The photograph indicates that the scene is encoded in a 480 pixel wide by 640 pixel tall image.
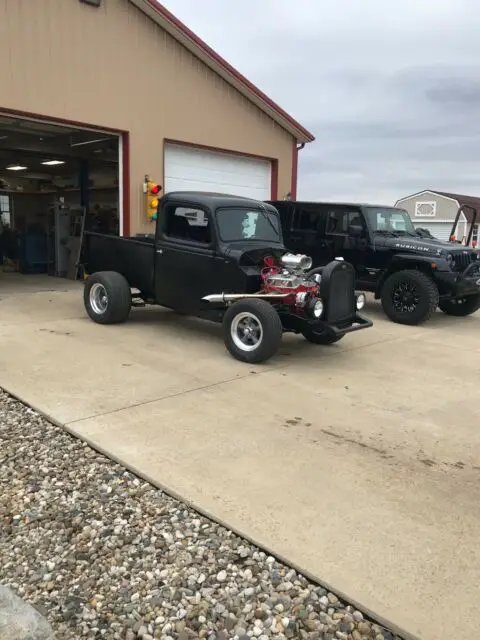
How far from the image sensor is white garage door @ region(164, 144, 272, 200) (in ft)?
38.1

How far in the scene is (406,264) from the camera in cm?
896

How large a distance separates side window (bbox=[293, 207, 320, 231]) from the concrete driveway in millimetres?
3167

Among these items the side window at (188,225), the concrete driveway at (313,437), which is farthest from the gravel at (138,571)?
the side window at (188,225)

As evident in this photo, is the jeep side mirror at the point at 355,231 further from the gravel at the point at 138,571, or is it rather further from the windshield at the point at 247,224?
the gravel at the point at 138,571

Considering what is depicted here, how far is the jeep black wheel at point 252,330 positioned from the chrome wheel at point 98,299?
234cm

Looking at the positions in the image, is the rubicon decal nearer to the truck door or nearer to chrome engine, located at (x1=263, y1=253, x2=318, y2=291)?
chrome engine, located at (x1=263, y1=253, x2=318, y2=291)

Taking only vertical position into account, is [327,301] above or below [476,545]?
above

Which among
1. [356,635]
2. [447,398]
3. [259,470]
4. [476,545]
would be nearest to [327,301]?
[447,398]

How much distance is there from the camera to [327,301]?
610 centimetres

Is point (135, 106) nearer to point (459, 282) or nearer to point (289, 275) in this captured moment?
point (289, 275)

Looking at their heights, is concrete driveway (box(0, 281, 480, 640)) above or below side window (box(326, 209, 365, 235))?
below

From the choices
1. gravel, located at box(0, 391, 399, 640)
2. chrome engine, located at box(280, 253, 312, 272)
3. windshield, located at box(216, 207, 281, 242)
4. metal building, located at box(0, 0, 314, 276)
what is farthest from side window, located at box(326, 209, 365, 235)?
gravel, located at box(0, 391, 399, 640)

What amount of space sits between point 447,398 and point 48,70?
8.19m

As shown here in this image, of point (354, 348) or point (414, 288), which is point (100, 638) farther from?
point (414, 288)
